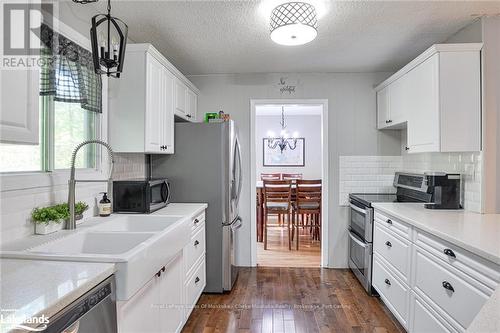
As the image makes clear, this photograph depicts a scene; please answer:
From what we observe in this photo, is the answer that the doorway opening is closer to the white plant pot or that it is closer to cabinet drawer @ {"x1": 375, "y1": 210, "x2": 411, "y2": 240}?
cabinet drawer @ {"x1": 375, "y1": 210, "x2": 411, "y2": 240}

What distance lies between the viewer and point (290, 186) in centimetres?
468

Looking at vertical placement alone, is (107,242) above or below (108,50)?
below

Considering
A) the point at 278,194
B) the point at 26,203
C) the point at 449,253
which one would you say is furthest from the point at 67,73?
the point at 278,194

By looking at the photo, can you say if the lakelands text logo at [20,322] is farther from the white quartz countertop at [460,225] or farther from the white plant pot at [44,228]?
the white quartz countertop at [460,225]

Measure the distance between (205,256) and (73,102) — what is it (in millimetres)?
1742

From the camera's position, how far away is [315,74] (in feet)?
12.2

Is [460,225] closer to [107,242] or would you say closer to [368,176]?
[368,176]

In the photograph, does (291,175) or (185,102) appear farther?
(291,175)

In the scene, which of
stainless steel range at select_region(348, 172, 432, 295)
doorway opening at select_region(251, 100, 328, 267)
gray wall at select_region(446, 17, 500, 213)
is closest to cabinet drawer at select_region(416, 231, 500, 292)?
gray wall at select_region(446, 17, 500, 213)

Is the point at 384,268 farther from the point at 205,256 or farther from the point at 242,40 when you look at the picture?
the point at 242,40

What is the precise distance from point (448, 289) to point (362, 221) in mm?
1452

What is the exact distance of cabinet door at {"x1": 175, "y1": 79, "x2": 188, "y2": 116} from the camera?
297cm

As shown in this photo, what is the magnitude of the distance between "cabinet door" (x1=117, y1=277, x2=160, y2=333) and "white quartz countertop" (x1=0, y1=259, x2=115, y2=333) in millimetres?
257

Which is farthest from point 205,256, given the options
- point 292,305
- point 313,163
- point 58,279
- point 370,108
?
point 313,163
